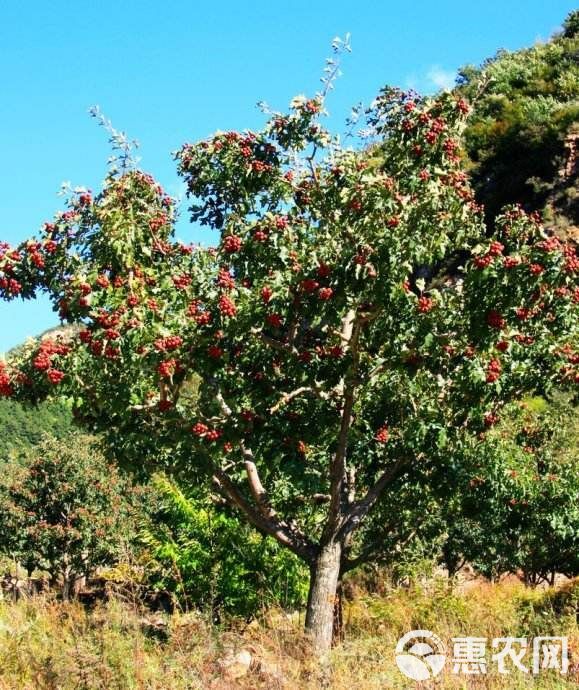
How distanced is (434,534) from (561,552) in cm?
511

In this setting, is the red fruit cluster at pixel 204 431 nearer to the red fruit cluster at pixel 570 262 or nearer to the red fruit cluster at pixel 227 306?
the red fruit cluster at pixel 227 306

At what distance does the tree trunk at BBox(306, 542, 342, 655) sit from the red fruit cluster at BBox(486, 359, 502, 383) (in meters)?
2.89

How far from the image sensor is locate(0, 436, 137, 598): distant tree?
2406 centimetres

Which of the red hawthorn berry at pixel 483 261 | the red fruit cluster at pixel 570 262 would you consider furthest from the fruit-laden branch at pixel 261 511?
the red fruit cluster at pixel 570 262

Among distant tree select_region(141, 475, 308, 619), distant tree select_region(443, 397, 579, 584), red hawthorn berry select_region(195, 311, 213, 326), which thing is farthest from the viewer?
distant tree select_region(141, 475, 308, 619)

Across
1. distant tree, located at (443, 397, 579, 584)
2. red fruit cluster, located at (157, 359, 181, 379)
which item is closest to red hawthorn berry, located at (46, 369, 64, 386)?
red fruit cluster, located at (157, 359, 181, 379)

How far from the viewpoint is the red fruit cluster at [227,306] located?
642 centimetres

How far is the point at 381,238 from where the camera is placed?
21.2ft

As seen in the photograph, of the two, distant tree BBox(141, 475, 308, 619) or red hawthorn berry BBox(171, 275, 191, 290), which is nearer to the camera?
red hawthorn berry BBox(171, 275, 191, 290)

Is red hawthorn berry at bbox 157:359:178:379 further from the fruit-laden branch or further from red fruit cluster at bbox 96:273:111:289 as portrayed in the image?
the fruit-laden branch

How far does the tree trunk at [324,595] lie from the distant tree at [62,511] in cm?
1684

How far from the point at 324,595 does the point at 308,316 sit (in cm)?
328

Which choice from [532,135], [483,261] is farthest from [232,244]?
[532,135]

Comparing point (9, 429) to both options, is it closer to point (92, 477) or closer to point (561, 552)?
point (92, 477)
